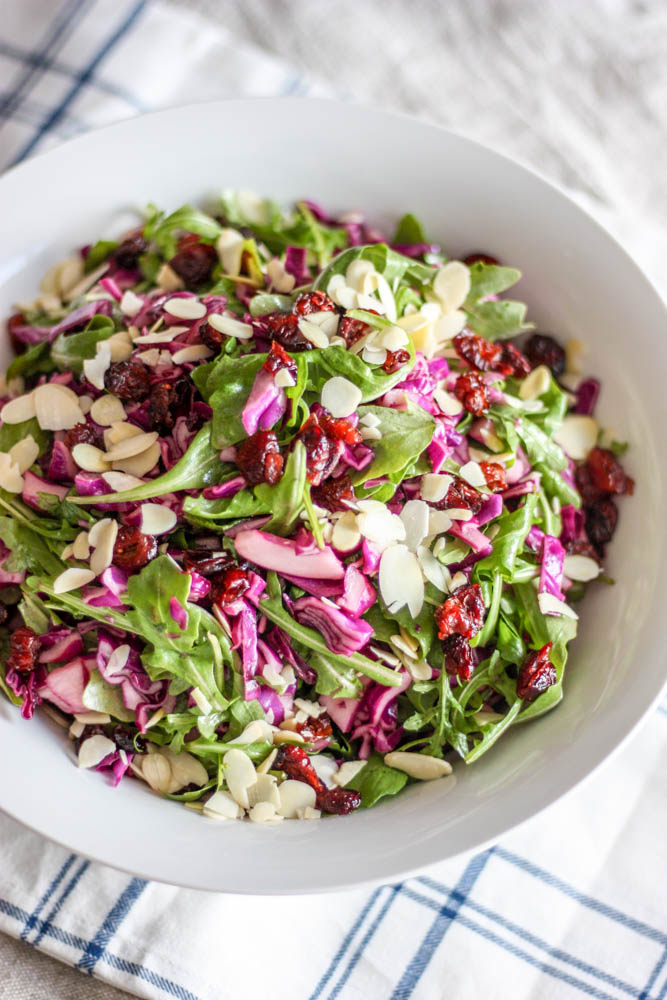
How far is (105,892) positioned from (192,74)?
2967 millimetres

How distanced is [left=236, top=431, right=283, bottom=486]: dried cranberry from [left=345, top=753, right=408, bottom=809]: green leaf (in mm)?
758

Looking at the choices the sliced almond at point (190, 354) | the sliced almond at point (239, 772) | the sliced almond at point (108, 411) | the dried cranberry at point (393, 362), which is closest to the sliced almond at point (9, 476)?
the sliced almond at point (108, 411)

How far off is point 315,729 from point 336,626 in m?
0.30

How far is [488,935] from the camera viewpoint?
256cm

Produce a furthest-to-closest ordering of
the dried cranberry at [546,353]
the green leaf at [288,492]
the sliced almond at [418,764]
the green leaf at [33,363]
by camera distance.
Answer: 1. the dried cranberry at [546,353]
2. the green leaf at [33,363]
3. the sliced almond at [418,764]
4. the green leaf at [288,492]

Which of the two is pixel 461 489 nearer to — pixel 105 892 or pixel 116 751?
pixel 116 751

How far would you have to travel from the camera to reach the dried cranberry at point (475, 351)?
8.21 feet

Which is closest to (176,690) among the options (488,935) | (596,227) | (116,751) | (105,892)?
(116,751)

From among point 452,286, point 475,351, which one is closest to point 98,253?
point 452,286

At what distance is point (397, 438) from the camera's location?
216 centimetres

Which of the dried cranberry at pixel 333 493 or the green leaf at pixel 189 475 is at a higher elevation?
the dried cranberry at pixel 333 493

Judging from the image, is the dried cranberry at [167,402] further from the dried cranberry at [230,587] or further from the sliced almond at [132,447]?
the dried cranberry at [230,587]

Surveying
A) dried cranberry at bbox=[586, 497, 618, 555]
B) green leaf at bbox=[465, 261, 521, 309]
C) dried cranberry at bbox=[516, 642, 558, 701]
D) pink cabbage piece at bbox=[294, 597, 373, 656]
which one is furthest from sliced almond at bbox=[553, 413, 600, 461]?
pink cabbage piece at bbox=[294, 597, 373, 656]

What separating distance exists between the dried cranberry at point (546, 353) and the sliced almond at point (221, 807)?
1.51 m
